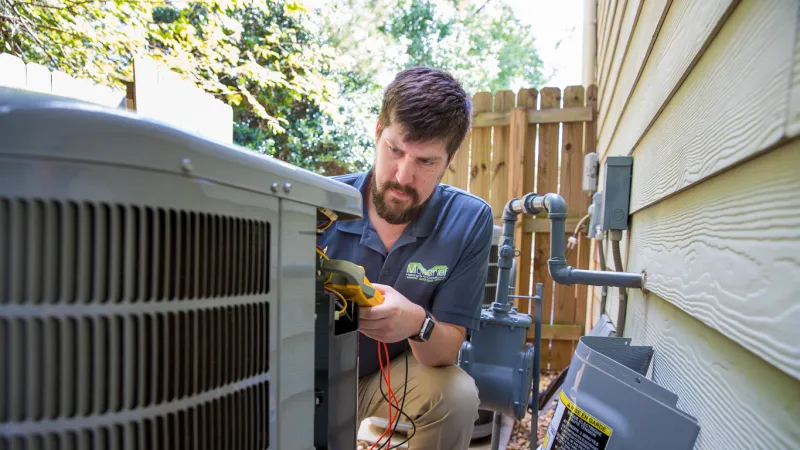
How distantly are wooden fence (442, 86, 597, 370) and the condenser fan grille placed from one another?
10.5 ft

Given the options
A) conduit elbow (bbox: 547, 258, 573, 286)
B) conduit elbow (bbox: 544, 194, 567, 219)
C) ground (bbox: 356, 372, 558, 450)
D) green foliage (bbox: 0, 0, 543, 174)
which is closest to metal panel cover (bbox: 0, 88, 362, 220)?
conduit elbow (bbox: 547, 258, 573, 286)

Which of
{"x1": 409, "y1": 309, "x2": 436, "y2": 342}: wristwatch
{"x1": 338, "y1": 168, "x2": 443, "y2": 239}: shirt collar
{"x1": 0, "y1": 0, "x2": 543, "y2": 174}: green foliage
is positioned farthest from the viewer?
{"x1": 0, "y1": 0, "x2": 543, "y2": 174}: green foliage

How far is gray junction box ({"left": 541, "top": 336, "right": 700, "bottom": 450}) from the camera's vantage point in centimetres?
70

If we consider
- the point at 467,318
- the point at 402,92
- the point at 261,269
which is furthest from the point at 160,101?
the point at 261,269

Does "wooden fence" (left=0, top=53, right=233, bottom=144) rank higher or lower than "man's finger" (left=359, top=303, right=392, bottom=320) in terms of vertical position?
higher

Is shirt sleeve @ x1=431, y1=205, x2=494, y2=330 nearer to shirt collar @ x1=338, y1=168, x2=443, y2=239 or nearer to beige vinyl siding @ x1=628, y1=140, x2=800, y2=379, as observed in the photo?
shirt collar @ x1=338, y1=168, x2=443, y2=239

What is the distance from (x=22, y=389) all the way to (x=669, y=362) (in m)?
1.11

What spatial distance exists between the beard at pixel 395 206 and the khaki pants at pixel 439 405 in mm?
505

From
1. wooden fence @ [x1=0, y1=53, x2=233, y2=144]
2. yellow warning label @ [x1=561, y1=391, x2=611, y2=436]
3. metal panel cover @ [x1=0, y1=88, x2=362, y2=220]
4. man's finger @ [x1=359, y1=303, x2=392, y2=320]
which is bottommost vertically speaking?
yellow warning label @ [x1=561, y1=391, x2=611, y2=436]

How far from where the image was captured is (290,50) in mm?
6430

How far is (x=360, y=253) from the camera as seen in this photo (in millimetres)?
1616

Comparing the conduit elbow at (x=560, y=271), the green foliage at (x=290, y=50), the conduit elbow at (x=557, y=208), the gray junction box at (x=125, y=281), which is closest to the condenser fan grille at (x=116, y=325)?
the gray junction box at (x=125, y=281)

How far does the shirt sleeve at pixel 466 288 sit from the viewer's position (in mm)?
1561

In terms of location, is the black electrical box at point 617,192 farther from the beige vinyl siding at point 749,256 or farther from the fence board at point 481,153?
the fence board at point 481,153
